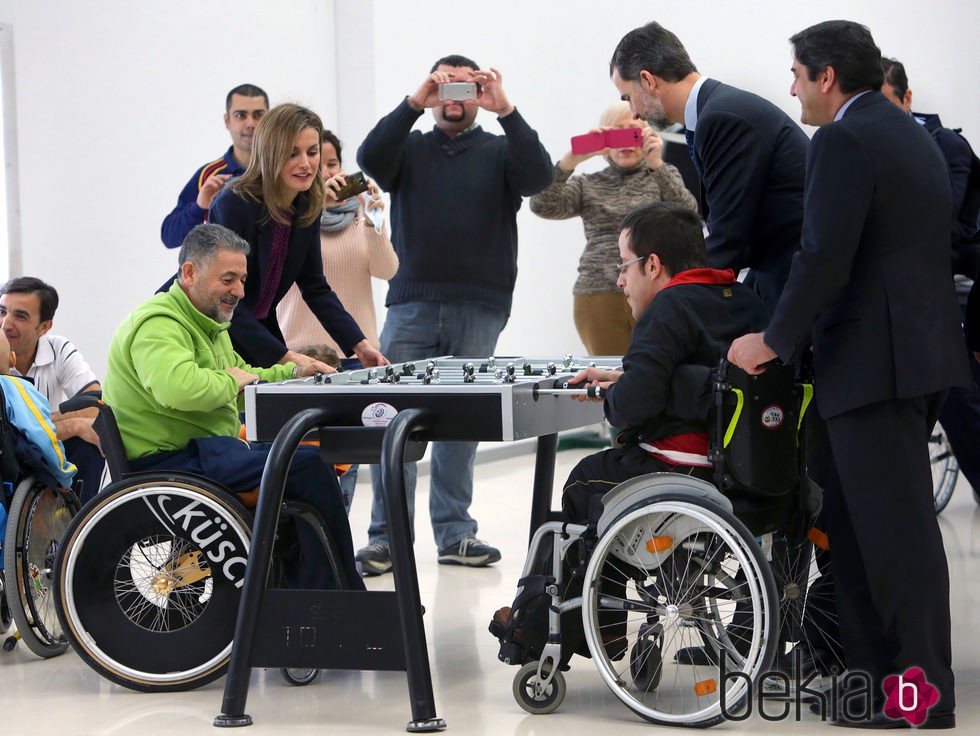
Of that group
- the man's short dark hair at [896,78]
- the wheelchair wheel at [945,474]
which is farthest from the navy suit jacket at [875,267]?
the wheelchair wheel at [945,474]

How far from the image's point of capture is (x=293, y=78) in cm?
713

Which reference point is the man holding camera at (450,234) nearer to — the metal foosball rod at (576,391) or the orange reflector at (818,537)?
the metal foosball rod at (576,391)

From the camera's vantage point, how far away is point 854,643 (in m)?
3.03

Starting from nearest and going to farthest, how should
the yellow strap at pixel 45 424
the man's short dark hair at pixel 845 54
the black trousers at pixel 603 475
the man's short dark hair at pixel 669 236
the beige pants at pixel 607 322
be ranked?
the man's short dark hair at pixel 845 54 → the black trousers at pixel 603 475 → the man's short dark hair at pixel 669 236 → the yellow strap at pixel 45 424 → the beige pants at pixel 607 322

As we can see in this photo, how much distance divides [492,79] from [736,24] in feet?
12.9

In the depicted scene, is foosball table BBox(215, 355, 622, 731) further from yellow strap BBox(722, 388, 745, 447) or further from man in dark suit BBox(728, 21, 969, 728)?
man in dark suit BBox(728, 21, 969, 728)

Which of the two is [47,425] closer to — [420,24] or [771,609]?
[771,609]

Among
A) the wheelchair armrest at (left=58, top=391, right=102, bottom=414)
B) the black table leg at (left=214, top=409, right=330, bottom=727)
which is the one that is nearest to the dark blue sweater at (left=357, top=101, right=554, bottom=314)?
the wheelchair armrest at (left=58, top=391, right=102, bottom=414)

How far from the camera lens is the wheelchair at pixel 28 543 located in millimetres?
3660

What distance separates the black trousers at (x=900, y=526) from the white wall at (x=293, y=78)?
164 inches

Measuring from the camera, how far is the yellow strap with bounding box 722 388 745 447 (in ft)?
9.66

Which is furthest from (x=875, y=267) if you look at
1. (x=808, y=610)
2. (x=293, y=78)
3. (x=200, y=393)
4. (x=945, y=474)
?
(x=293, y=78)

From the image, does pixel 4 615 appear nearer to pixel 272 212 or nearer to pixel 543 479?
pixel 272 212

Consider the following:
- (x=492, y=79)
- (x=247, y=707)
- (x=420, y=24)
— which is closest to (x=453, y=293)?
(x=492, y=79)
